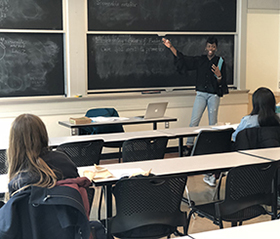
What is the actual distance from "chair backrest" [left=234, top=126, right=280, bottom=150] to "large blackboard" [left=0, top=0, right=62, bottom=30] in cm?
346

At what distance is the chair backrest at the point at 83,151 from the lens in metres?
3.65

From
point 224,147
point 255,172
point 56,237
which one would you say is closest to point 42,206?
point 56,237

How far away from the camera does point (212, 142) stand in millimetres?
4367

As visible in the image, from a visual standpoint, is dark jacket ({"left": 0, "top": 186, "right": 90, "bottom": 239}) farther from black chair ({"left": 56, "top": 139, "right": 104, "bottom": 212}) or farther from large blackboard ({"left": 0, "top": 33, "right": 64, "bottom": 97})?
large blackboard ({"left": 0, "top": 33, "right": 64, "bottom": 97})

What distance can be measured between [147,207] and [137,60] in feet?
14.9

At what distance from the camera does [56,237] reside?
6.55 feet

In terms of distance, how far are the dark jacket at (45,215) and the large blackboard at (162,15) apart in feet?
15.9

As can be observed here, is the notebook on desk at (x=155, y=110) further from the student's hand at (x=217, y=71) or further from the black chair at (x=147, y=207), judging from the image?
the black chair at (x=147, y=207)

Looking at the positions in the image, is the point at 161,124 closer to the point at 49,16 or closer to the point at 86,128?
the point at 86,128

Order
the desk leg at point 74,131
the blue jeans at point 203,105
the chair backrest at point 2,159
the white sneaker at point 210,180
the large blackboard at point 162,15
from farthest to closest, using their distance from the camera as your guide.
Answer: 1. the blue jeans at point 203,105
2. the large blackboard at point 162,15
3. the desk leg at point 74,131
4. the white sneaker at point 210,180
5. the chair backrest at point 2,159

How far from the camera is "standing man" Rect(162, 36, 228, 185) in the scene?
663 cm

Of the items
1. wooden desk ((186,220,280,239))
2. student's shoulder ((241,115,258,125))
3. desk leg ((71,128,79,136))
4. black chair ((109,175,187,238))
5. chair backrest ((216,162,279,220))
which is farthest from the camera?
desk leg ((71,128,79,136))

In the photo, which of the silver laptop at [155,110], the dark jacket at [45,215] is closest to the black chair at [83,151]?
the dark jacket at [45,215]

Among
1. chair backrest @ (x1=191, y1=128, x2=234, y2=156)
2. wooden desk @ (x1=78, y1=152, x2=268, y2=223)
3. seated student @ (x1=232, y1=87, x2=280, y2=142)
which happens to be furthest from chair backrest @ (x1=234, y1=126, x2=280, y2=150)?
wooden desk @ (x1=78, y1=152, x2=268, y2=223)
